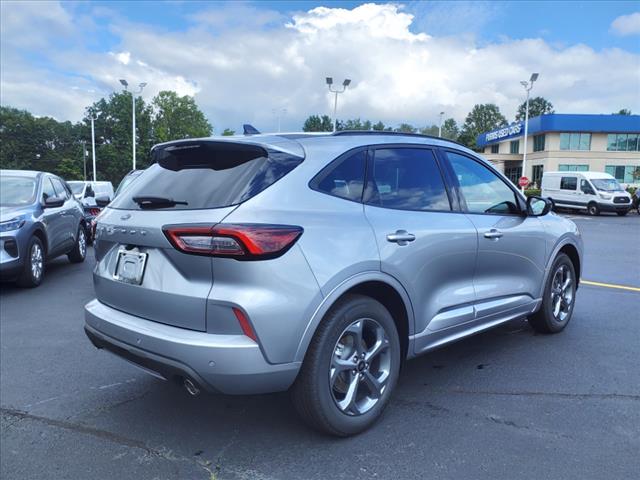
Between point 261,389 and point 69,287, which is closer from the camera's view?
point 261,389

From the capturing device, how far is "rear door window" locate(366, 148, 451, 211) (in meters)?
3.18

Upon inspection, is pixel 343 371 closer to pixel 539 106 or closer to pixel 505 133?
pixel 505 133

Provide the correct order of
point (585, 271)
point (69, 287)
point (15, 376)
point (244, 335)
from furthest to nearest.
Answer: point (585, 271) < point (69, 287) < point (15, 376) < point (244, 335)

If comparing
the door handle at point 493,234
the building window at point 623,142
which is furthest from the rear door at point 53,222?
the building window at point 623,142

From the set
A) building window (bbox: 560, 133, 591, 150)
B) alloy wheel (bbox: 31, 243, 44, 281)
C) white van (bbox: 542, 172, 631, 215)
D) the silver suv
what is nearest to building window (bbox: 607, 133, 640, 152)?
building window (bbox: 560, 133, 591, 150)

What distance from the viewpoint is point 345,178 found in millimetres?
3010

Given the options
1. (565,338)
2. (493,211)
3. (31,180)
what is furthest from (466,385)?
(31,180)

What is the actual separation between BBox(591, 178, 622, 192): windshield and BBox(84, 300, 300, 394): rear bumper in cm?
2773

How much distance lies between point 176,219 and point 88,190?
12.2 meters

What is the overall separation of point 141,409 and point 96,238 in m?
1.16

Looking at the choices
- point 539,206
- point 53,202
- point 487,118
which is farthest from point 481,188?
point 487,118

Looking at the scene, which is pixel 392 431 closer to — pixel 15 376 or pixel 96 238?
pixel 96 238

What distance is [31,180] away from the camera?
26.0ft

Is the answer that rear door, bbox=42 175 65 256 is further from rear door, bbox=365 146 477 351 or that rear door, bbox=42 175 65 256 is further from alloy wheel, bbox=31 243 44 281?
rear door, bbox=365 146 477 351
